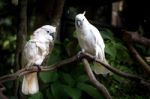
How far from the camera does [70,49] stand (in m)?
2.82

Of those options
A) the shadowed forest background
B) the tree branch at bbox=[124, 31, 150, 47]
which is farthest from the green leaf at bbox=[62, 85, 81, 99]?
the tree branch at bbox=[124, 31, 150, 47]

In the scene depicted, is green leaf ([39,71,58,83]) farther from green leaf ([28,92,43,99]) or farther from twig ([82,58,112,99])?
twig ([82,58,112,99])

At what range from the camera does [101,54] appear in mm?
2195

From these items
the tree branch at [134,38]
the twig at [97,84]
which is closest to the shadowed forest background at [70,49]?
the twig at [97,84]

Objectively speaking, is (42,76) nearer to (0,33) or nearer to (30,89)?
(30,89)

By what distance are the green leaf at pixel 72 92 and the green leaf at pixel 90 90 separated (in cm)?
4

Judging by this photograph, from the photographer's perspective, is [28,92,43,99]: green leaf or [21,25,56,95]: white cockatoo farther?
[28,92,43,99]: green leaf

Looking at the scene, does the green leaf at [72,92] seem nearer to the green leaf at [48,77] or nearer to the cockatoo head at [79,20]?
the green leaf at [48,77]

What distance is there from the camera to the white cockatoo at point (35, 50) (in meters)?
2.04

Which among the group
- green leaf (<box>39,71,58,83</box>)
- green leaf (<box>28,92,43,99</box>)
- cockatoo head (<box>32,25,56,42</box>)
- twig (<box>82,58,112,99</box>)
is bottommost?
green leaf (<box>28,92,43,99</box>)

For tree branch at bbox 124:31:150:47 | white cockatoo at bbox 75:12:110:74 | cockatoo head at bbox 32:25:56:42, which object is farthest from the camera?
white cockatoo at bbox 75:12:110:74

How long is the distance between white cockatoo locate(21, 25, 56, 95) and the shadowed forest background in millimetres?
127

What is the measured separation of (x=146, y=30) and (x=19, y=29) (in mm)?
1284

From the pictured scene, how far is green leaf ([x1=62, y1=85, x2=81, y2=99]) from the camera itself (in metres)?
2.46
